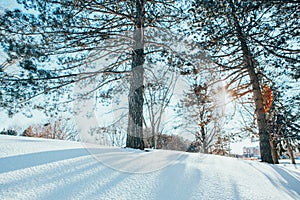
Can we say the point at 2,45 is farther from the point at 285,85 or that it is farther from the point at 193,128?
the point at 193,128

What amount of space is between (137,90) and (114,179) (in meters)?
2.14

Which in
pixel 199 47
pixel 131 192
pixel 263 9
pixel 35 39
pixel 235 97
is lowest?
pixel 131 192

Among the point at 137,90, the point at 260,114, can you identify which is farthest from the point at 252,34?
the point at 137,90

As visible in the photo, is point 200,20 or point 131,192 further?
point 200,20

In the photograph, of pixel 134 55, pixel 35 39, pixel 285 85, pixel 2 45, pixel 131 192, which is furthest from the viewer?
pixel 285 85

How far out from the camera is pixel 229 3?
3.23 m

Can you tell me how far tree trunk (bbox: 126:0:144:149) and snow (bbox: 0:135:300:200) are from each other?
1.39 metres

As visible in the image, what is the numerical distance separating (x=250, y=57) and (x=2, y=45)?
4.19m

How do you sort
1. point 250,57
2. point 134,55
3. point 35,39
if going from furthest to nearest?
point 250,57 → point 134,55 → point 35,39

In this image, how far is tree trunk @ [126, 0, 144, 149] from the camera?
3.06 metres

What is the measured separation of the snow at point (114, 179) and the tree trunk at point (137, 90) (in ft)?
4.55

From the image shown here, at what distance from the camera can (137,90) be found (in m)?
3.24

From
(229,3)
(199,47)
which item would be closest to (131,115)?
(199,47)

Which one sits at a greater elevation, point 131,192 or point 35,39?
point 35,39
